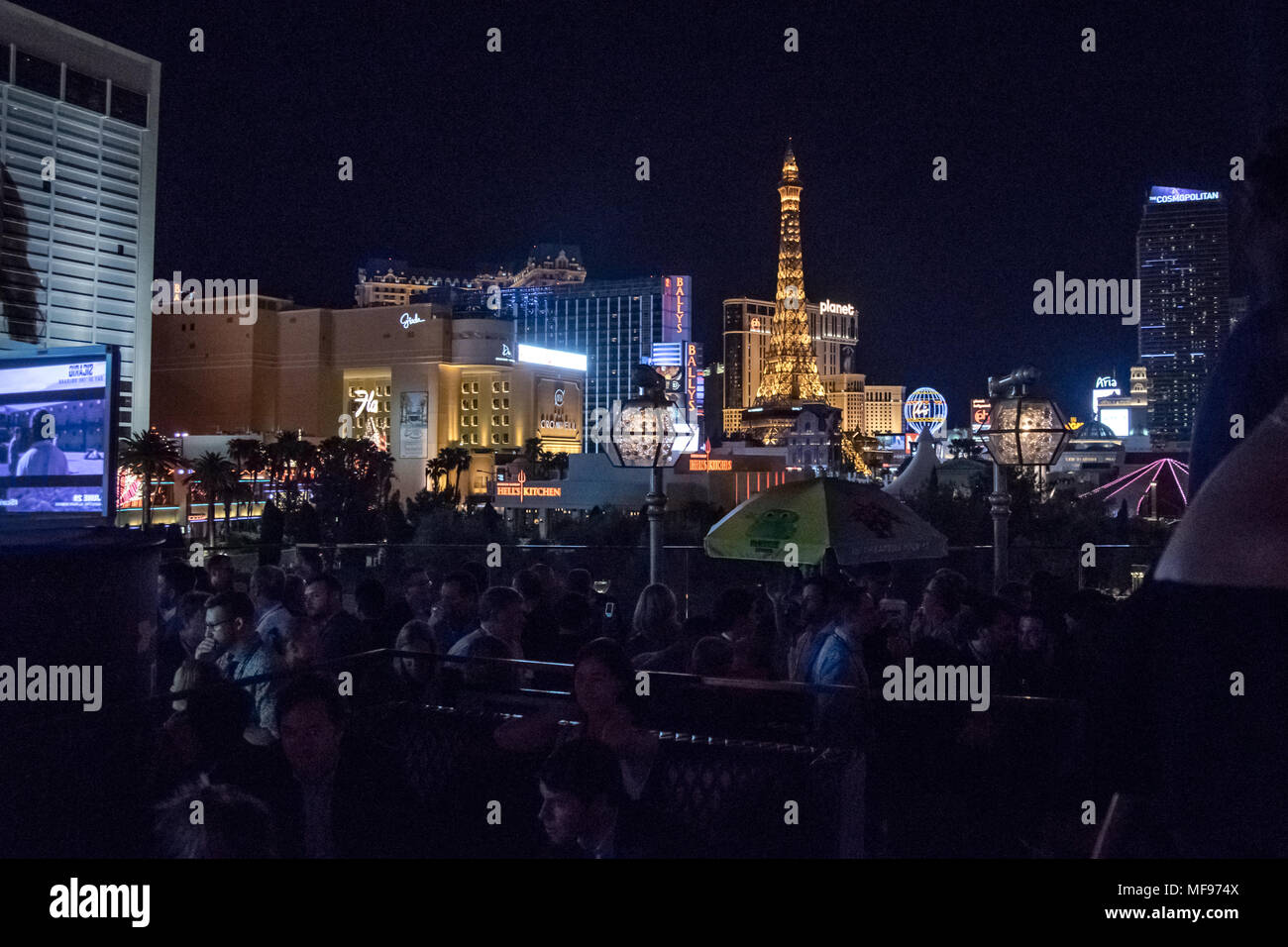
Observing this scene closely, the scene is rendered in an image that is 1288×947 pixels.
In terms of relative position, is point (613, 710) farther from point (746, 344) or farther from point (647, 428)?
point (746, 344)

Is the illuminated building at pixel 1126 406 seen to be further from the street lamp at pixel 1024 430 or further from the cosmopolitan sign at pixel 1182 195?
the street lamp at pixel 1024 430

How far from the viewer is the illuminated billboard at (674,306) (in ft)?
416

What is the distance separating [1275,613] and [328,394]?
90037mm

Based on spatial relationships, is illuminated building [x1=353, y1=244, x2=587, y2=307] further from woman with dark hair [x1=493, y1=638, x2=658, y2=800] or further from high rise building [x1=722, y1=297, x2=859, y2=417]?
woman with dark hair [x1=493, y1=638, x2=658, y2=800]

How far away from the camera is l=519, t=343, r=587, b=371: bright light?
90.9 m

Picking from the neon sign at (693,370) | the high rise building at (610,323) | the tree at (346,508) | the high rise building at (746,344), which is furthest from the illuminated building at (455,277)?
the tree at (346,508)

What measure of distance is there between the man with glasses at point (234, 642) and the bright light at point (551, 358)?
8539 centimetres

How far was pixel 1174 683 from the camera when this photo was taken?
2369mm

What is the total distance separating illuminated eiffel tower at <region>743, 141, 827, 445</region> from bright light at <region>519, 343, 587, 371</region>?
1990 centimetres
